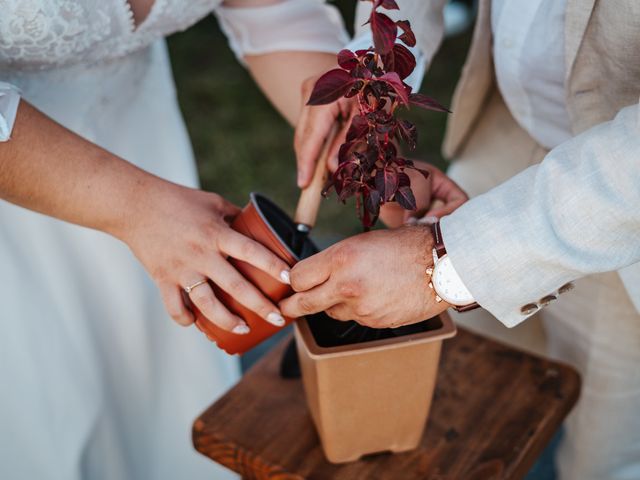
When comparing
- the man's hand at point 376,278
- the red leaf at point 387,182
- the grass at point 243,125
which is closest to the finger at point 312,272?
the man's hand at point 376,278

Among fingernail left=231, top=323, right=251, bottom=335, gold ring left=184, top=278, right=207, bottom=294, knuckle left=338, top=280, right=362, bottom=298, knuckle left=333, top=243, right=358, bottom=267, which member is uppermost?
knuckle left=333, top=243, right=358, bottom=267

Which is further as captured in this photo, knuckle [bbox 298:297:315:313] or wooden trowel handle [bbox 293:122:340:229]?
wooden trowel handle [bbox 293:122:340:229]

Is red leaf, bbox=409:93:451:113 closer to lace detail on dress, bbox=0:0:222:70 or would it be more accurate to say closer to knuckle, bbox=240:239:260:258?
knuckle, bbox=240:239:260:258

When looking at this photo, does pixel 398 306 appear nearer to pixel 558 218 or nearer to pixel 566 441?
pixel 558 218

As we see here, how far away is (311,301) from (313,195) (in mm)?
206

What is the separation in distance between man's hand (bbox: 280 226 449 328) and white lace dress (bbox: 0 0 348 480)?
538 millimetres

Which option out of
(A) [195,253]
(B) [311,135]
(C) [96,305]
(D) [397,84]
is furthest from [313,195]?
(C) [96,305]

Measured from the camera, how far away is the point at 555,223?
0.88 m

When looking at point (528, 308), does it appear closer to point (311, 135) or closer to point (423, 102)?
point (423, 102)

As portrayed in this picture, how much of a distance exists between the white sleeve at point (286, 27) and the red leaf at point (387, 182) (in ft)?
1.86

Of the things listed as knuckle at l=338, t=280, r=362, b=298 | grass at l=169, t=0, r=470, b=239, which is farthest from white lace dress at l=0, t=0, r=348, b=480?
grass at l=169, t=0, r=470, b=239

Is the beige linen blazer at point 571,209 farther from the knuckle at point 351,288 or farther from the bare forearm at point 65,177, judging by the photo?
the bare forearm at point 65,177

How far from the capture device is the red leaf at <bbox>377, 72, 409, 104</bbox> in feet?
2.69

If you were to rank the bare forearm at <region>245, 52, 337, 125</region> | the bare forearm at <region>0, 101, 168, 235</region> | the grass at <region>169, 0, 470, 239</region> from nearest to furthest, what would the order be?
the bare forearm at <region>0, 101, 168, 235</region>, the bare forearm at <region>245, 52, 337, 125</region>, the grass at <region>169, 0, 470, 239</region>
